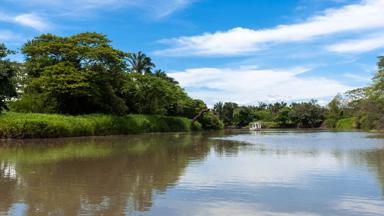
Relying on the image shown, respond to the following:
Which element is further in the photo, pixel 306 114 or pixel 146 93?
pixel 306 114

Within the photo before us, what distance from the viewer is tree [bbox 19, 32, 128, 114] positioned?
38.9m

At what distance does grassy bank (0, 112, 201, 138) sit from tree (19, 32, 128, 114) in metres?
2.59

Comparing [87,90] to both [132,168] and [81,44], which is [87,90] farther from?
[132,168]

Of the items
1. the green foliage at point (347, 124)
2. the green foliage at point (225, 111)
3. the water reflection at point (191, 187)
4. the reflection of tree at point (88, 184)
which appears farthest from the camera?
the green foliage at point (225, 111)

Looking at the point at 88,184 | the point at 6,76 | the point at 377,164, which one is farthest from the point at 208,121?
the point at 88,184

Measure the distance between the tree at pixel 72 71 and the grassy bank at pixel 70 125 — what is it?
8.51ft

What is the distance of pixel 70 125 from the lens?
3397 centimetres

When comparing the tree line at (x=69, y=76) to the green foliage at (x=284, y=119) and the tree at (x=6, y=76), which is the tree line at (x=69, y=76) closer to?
the tree at (x=6, y=76)

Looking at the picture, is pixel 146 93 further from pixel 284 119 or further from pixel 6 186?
pixel 284 119

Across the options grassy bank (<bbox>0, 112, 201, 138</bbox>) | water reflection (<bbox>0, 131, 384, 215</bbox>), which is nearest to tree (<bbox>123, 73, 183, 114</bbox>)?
grassy bank (<bbox>0, 112, 201, 138</bbox>)

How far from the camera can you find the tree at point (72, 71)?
3894 centimetres

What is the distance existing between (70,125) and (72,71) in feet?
21.8

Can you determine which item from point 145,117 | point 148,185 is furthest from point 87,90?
point 148,185

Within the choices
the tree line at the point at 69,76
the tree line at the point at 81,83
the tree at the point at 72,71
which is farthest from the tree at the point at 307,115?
the tree at the point at 72,71
